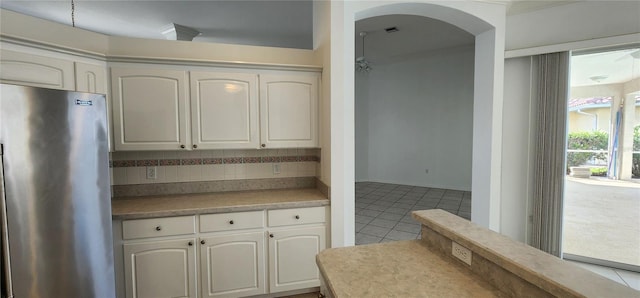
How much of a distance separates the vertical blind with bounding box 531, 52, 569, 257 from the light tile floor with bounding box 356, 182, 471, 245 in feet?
4.46

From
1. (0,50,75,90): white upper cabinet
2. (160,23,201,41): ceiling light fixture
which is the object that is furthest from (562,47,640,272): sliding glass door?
(160,23,201,41): ceiling light fixture

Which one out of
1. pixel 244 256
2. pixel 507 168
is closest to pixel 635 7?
pixel 507 168

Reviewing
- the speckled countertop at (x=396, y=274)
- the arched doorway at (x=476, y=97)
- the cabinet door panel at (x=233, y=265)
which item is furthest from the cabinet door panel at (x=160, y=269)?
the speckled countertop at (x=396, y=274)

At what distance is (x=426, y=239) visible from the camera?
1433mm

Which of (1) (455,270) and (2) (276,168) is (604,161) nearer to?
(1) (455,270)

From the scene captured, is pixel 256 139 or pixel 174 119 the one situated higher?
pixel 174 119

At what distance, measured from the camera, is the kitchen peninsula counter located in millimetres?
855

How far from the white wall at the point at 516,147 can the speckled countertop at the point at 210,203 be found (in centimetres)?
225

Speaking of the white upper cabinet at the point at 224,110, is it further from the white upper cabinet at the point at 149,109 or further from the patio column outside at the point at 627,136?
the patio column outside at the point at 627,136

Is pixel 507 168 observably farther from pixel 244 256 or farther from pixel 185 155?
pixel 185 155

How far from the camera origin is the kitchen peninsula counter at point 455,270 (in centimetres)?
86

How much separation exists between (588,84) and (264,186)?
359cm

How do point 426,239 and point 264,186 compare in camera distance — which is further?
point 264,186

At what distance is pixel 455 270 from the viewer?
1166mm
